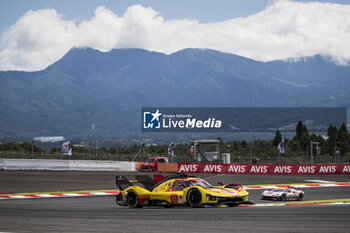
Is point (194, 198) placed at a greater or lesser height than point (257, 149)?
lesser

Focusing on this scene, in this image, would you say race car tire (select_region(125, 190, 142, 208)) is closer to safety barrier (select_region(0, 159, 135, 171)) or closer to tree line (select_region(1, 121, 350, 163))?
safety barrier (select_region(0, 159, 135, 171))

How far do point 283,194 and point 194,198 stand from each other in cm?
730

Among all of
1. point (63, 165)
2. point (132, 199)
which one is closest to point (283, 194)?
point (132, 199)

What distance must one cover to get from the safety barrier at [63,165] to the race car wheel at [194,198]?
29601 mm

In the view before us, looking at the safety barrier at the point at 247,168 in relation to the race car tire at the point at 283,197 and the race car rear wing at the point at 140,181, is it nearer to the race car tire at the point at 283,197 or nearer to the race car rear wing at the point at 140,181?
the race car tire at the point at 283,197

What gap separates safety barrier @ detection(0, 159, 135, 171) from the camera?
46031 millimetres

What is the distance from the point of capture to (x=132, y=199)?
65.9ft

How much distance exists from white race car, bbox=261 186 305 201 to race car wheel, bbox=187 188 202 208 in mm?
6548

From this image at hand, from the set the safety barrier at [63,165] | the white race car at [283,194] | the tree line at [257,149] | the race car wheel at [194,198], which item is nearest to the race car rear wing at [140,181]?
the race car wheel at [194,198]

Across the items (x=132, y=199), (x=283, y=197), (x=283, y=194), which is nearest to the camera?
(x=132, y=199)

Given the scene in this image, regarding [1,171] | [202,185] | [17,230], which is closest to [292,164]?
[1,171]

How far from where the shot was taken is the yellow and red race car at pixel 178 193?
18688mm

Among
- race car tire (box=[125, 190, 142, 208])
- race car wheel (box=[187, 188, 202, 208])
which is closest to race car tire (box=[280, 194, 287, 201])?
race car wheel (box=[187, 188, 202, 208])

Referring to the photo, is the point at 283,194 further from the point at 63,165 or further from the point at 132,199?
the point at 63,165
